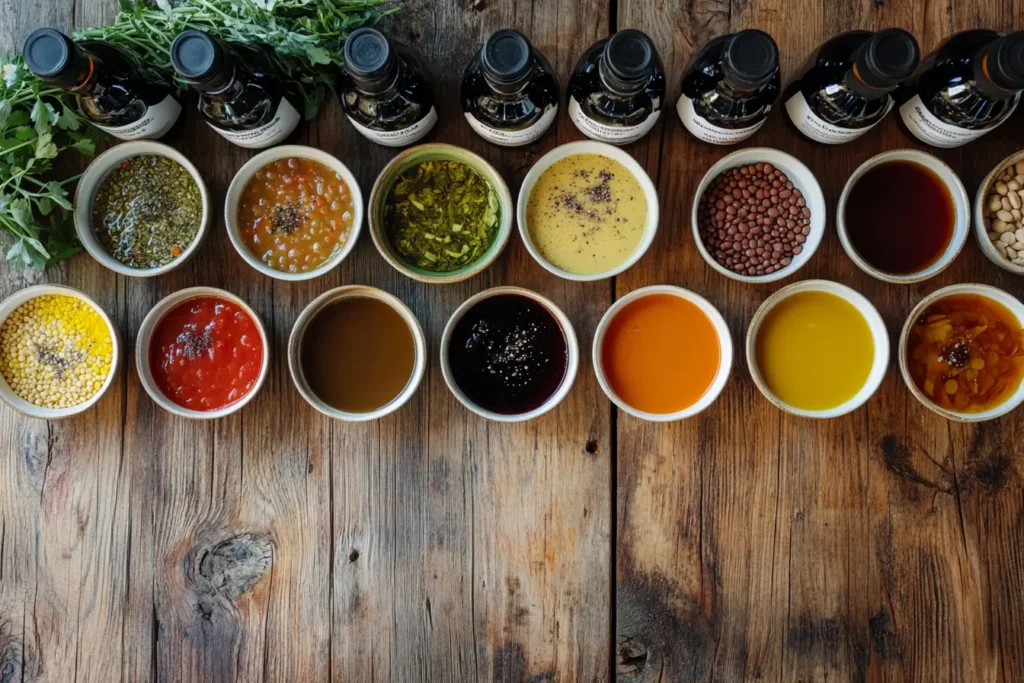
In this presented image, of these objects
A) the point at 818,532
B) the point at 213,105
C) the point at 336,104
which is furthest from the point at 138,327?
the point at 818,532

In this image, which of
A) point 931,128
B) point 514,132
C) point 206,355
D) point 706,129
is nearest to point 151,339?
point 206,355

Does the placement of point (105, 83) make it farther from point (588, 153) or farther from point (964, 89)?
point (964, 89)

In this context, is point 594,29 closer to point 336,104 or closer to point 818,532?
point 336,104

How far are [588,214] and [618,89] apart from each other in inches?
12.3

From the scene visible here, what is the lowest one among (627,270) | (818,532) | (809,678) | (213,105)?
(809,678)

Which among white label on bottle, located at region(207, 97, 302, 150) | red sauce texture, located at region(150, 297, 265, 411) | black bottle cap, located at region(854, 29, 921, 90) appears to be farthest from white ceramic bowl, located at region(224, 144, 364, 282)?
black bottle cap, located at region(854, 29, 921, 90)

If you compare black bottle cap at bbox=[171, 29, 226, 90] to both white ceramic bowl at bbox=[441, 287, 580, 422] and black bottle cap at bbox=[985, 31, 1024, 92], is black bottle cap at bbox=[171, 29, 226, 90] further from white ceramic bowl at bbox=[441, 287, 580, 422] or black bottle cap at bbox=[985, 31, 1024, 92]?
black bottle cap at bbox=[985, 31, 1024, 92]

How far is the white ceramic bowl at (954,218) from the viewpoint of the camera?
1500mm

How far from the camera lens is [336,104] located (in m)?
1.63

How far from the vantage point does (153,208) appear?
158 cm

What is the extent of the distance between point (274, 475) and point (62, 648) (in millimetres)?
617

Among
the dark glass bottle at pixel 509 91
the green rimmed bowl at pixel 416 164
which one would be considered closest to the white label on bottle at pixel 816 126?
the dark glass bottle at pixel 509 91

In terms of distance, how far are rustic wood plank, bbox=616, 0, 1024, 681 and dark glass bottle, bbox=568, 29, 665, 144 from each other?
16 centimetres

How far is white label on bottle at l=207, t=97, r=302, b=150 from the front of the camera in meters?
1.48
